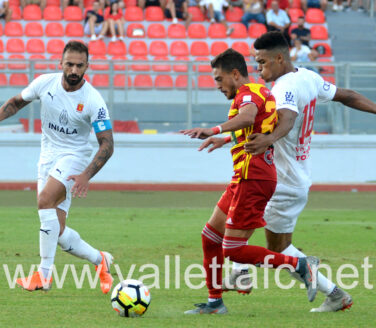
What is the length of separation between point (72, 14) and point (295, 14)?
6.46 metres

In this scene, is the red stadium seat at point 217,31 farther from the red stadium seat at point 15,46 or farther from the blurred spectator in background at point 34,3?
the red stadium seat at point 15,46

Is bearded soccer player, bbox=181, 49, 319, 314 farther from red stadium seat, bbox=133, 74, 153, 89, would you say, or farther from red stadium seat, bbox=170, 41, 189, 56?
red stadium seat, bbox=170, 41, 189, 56

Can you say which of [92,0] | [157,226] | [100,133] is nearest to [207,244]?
[100,133]

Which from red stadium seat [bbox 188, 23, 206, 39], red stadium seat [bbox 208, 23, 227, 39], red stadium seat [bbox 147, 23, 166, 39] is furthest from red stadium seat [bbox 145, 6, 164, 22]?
red stadium seat [bbox 208, 23, 227, 39]

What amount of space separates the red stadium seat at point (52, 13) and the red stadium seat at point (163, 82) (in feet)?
19.3

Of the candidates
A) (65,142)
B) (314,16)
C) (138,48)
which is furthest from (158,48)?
(65,142)

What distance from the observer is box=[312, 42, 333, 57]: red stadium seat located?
23.0 m

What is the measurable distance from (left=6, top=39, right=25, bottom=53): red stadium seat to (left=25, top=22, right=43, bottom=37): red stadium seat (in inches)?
32.7

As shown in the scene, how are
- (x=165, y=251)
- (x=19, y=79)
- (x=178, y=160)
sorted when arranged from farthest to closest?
(x=178, y=160) < (x=19, y=79) < (x=165, y=251)

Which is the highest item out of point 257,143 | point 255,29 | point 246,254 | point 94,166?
point 257,143

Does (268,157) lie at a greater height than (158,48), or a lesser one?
greater

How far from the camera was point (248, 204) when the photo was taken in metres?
6.23

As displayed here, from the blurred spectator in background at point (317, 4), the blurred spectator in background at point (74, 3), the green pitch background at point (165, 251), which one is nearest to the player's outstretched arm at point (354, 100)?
the green pitch background at point (165, 251)

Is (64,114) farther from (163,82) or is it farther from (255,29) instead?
(255,29)
